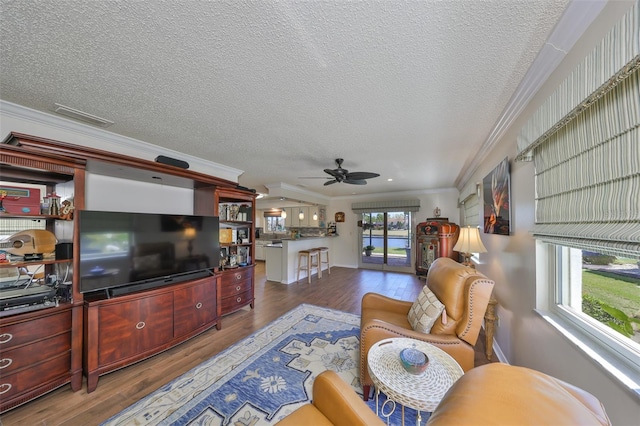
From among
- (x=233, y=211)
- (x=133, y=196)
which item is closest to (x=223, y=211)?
(x=233, y=211)

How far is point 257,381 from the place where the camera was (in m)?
1.95

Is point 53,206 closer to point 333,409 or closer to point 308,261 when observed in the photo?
point 333,409

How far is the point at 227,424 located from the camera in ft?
5.07

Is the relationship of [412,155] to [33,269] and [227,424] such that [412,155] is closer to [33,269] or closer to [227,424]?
[227,424]

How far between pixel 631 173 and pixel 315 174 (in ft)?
12.5

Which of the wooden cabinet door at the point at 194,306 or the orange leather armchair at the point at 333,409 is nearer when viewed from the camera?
the orange leather armchair at the point at 333,409

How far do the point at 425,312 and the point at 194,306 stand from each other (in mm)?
2517

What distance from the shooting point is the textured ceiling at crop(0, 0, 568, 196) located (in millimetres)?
1070

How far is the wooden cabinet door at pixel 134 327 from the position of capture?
196 centimetres

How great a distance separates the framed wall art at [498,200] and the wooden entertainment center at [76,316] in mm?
3395

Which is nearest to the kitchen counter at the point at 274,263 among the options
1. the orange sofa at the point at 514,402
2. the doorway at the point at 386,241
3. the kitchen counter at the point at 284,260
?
the kitchen counter at the point at 284,260

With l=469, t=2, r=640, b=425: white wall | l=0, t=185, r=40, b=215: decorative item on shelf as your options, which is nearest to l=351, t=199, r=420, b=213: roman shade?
l=469, t=2, r=640, b=425: white wall

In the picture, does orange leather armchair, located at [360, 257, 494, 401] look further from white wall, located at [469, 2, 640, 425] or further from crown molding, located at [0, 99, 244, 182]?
crown molding, located at [0, 99, 244, 182]

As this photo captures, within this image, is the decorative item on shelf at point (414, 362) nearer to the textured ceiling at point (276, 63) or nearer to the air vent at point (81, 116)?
the textured ceiling at point (276, 63)
